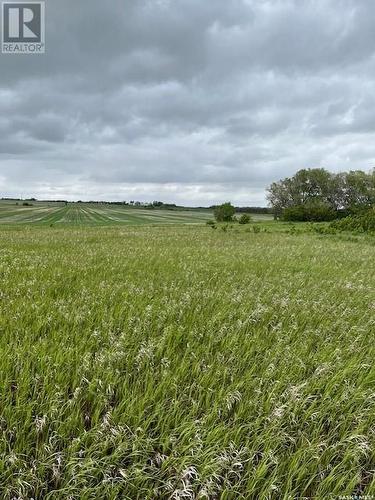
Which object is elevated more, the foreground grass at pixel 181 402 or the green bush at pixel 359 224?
the green bush at pixel 359 224

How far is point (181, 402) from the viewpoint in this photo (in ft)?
11.1

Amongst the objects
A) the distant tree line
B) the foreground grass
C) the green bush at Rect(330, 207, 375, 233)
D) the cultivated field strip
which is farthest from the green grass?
the foreground grass

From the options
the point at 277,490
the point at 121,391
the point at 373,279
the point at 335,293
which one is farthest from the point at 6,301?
the point at 373,279

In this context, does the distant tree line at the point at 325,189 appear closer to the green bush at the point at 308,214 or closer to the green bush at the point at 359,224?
the green bush at the point at 308,214

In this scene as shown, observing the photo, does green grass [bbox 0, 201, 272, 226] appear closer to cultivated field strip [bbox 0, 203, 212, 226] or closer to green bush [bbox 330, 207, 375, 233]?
cultivated field strip [bbox 0, 203, 212, 226]

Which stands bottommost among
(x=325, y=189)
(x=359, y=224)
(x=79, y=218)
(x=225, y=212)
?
(x=359, y=224)

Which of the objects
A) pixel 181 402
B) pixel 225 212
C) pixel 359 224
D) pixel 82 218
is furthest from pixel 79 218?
pixel 181 402

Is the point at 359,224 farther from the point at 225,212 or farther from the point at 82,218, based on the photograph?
the point at 82,218

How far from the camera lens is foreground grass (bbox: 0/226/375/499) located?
2.49m

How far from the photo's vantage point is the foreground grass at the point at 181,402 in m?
2.49

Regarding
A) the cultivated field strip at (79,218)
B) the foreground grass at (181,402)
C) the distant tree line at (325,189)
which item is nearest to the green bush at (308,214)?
the distant tree line at (325,189)

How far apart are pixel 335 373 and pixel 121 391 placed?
282 centimetres

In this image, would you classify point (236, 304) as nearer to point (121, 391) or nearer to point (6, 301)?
point (121, 391)

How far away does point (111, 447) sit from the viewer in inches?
110
